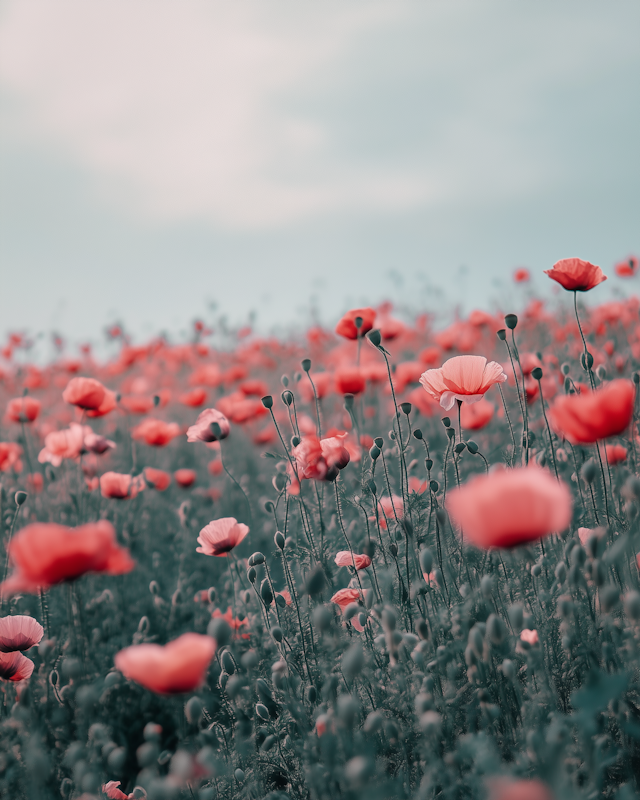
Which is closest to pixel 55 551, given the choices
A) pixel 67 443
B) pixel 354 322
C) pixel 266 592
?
pixel 266 592

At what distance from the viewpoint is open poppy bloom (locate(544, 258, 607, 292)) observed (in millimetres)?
2000

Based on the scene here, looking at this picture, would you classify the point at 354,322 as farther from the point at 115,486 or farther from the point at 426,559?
the point at 115,486

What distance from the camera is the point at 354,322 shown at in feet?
8.61

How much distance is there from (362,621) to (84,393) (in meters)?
1.83

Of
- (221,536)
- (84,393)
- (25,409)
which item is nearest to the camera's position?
(221,536)

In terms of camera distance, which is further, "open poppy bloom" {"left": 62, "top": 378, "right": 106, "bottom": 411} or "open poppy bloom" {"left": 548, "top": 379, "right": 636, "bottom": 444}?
"open poppy bloom" {"left": 62, "top": 378, "right": 106, "bottom": 411}

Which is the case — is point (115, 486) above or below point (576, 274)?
below

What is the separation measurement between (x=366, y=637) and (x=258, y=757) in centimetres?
46

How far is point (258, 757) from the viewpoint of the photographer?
5.28ft

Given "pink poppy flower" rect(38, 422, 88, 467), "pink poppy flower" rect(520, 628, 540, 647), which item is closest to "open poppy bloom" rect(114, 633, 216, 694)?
"pink poppy flower" rect(520, 628, 540, 647)

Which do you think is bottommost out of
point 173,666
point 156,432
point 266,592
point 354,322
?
point 266,592

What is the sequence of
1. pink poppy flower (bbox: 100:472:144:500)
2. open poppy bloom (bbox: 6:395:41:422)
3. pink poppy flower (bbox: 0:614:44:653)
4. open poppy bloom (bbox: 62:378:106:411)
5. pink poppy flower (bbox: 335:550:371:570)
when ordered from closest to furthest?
pink poppy flower (bbox: 0:614:44:653)
pink poppy flower (bbox: 335:550:371:570)
open poppy bloom (bbox: 62:378:106:411)
pink poppy flower (bbox: 100:472:144:500)
open poppy bloom (bbox: 6:395:41:422)

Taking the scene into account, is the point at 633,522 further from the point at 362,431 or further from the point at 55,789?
the point at 362,431

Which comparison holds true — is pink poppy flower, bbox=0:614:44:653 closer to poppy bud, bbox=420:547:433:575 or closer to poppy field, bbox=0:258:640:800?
poppy field, bbox=0:258:640:800
